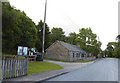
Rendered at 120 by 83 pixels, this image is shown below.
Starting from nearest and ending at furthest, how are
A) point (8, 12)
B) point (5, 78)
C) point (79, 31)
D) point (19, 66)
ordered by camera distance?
point (5, 78)
point (19, 66)
point (8, 12)
point (79, 31)

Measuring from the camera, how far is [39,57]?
47.7 metres

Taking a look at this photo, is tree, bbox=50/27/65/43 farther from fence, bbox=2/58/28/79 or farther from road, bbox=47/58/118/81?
fence, bbox=2/58/28/79

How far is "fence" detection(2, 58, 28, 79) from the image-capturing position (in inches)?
683

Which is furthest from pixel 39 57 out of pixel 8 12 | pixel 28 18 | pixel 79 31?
pixel 79 31

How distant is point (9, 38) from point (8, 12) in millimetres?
6290

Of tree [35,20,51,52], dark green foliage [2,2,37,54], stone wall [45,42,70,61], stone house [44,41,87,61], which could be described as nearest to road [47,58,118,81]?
dark green foliage [2,2,37,54]

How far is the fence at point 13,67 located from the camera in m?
17.4

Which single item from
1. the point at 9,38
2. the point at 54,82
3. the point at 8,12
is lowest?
the point at 54,82

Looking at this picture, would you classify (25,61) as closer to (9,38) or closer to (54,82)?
(54,82)

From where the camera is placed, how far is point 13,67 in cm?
1877

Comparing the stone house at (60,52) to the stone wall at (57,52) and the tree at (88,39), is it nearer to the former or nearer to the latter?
the stone wall at (57,52)

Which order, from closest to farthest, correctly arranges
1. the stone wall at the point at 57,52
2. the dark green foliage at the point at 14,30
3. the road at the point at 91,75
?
1. the road at the point at 91,75
2. the dark green foliage at the point at 14,30
3. the stone wall at the point at 57,52

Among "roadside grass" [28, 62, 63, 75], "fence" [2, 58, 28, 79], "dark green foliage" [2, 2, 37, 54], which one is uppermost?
"dark green foliage" [2, 2, 37, 54]

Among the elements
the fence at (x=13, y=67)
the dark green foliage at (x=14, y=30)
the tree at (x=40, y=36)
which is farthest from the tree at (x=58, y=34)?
the fence at (x=13, y=67)
